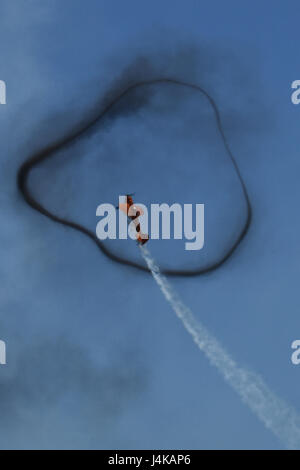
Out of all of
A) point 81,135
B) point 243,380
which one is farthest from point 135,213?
point 243,380

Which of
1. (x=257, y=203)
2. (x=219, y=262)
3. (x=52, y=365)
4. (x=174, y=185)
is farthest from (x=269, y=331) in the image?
(x=52, y=365)

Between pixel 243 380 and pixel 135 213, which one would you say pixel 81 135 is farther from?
pixel 243 380

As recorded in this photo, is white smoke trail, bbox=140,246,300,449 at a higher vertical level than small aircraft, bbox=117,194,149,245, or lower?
lower

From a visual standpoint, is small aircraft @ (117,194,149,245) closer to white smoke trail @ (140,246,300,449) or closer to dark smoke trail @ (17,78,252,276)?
dark smoke trail @ (17,78,252,276)

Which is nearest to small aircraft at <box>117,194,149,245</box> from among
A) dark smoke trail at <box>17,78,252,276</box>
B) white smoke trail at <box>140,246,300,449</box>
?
dark smoke trail at <box>17,78,252,276</box>

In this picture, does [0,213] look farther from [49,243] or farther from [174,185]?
[174,185]

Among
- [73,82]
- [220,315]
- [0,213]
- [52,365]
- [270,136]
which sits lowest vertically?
[52,365]

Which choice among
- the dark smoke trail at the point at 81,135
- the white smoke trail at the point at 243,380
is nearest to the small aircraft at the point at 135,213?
the dark smoke trail at the point at 81,135
